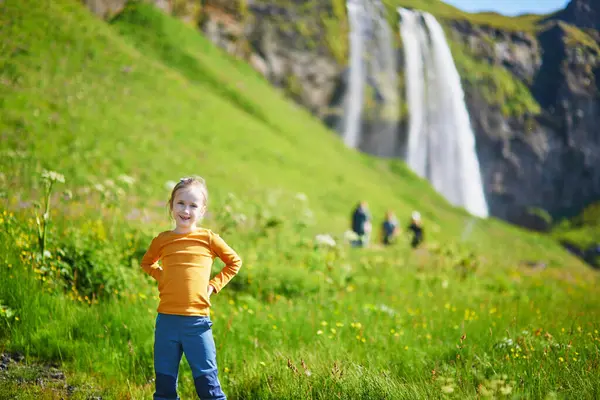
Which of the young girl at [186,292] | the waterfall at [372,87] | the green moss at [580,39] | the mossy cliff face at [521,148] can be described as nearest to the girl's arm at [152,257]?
the young girl at [186,292]

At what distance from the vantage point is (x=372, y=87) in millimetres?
47656

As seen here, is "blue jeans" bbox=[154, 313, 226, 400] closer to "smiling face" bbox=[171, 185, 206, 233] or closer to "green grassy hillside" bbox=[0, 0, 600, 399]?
"green grassy hillside" bbox=[0, 0, 600, 399]

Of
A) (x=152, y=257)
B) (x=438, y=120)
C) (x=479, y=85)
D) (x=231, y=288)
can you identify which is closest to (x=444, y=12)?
(x=479, y=85)

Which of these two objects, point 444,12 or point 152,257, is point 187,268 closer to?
point 152,257

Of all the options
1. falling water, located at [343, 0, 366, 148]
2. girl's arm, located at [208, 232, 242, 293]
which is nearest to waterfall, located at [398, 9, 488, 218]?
falling water, located at [343, 0, 366, 148]

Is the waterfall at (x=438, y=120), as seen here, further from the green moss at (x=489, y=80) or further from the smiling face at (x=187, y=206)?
the smiling face at (x=187, y=206)

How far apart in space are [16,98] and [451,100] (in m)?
38.7

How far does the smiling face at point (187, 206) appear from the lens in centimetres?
319

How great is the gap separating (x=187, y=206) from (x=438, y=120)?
45671mm

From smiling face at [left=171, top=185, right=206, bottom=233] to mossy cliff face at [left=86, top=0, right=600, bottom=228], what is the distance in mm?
37346

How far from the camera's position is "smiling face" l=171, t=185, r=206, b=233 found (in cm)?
319

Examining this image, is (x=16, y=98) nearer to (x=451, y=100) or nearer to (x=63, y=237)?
(x=63, y=237)

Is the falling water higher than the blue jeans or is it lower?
higher

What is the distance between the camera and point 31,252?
464 cm
